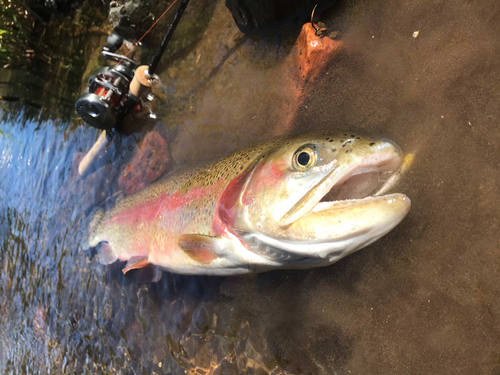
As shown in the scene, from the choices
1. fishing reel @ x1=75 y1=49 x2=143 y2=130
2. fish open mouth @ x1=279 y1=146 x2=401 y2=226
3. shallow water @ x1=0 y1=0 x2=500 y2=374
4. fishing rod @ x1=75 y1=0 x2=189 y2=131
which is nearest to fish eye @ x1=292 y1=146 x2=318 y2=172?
fish open mouth @ x1=279 y1=146 x2=401 y2=226

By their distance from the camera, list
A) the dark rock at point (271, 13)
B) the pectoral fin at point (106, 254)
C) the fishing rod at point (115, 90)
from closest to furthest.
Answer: the dark rock at point (271, 13) < the pectoral fin at point (106, 254) < the fishing rod at point (115, 90)

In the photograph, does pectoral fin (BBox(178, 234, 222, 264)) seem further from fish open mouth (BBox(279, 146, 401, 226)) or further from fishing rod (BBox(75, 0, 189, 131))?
fishing rod (BBox(75, 0, 189, 131))

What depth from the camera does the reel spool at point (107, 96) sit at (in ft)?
12.6

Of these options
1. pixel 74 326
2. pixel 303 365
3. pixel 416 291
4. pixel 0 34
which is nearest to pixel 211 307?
pixel 303 365

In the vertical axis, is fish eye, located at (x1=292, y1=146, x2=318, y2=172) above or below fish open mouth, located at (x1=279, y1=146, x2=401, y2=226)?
above

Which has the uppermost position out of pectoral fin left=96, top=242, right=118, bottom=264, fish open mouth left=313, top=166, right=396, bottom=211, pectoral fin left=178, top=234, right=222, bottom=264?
fish open mouth left=313, top=166, right=396, bottom=211

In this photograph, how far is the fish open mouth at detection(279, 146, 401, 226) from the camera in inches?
68.7

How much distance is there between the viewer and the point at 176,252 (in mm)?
2703

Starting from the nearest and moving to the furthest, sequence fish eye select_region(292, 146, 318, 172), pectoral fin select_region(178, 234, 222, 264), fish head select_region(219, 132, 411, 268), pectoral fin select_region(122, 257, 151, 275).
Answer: fish head select_region(219, 132, 411, 268) → fish eye select_region(292, 146, 318, 172) → pectoral fin select_region(178, 234, 222, 264) → pectoral fin select_region(122, 257, 151, 275)


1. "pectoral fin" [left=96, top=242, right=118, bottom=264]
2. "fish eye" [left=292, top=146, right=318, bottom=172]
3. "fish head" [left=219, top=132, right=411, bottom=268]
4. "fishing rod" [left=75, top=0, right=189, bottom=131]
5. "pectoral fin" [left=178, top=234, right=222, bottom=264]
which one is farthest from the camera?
"fishing rod" [left=75, top=0, right=189, bottom=131]

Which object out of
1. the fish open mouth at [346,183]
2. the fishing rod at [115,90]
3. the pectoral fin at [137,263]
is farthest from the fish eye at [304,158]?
the fishing rod at [115,90]

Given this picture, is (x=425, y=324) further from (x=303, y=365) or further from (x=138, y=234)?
(x=138, y=234)

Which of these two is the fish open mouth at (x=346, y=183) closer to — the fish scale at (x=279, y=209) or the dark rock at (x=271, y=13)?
the fish scale at (x=279, y=209)

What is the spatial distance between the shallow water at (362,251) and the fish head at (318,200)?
0.33m
